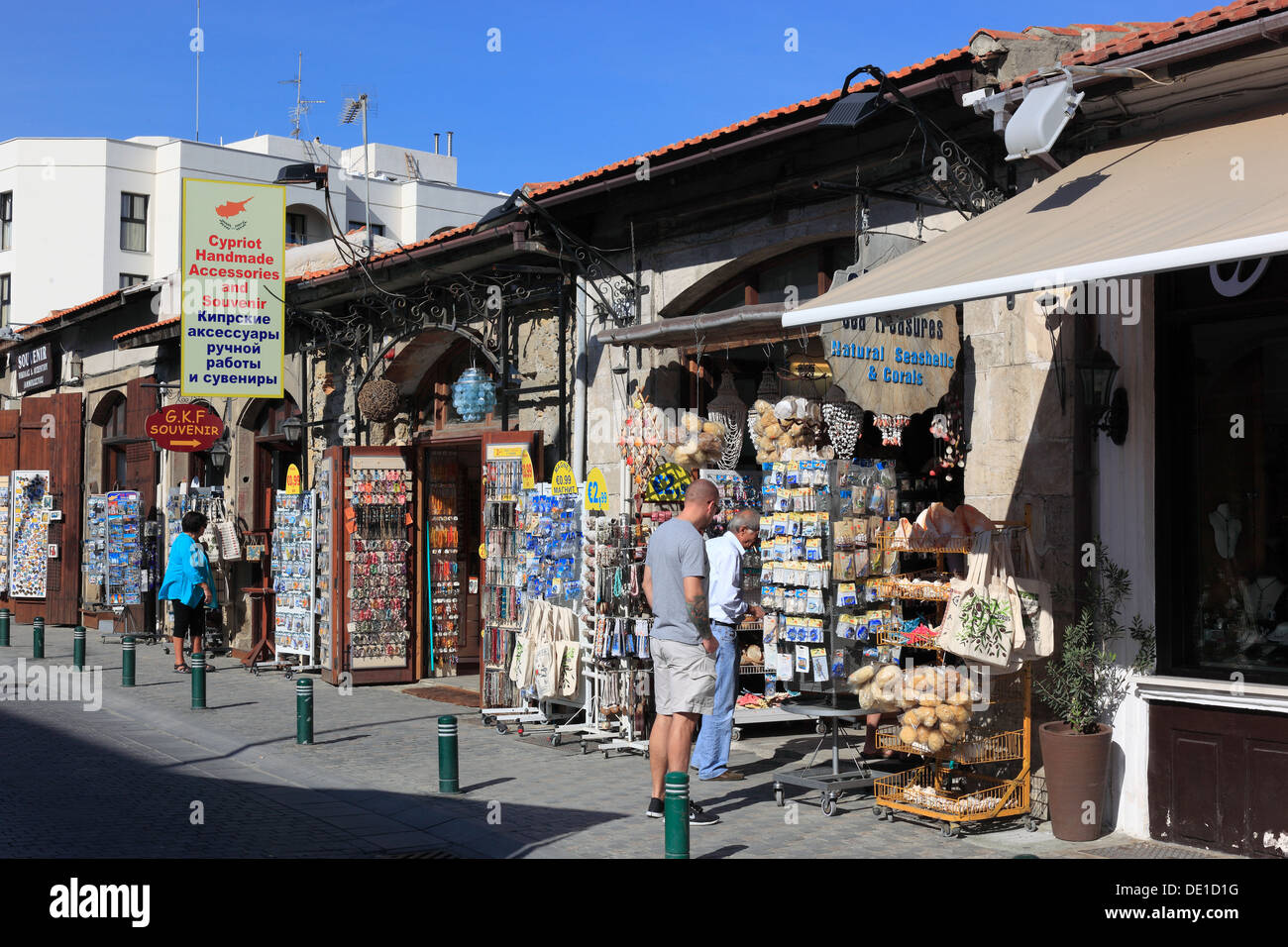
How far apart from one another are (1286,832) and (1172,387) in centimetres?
248

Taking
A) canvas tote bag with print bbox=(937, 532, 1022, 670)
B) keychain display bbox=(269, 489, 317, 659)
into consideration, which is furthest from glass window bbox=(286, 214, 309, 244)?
canvas tote bag with print bbox=(937, 532, 1022, 670)

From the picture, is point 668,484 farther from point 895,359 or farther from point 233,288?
point 233,288

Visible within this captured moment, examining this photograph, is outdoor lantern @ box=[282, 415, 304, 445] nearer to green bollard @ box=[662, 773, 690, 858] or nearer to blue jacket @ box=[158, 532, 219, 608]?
blue jacket @ box=[158, 532, 219, 608]

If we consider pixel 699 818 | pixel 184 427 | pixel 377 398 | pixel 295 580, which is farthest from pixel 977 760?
pixel 184 427

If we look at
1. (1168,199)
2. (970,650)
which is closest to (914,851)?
(970,650)

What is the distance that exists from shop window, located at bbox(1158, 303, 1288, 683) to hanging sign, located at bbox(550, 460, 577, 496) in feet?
17.3

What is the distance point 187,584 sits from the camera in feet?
48.7

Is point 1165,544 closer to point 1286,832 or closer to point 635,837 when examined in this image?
point 1286,832

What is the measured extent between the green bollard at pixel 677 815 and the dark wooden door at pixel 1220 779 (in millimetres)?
2890

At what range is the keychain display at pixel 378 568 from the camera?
46.0ft

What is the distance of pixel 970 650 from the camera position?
7156mm

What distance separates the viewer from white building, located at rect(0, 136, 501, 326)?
1575 inches

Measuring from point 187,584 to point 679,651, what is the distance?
9198 millimetres

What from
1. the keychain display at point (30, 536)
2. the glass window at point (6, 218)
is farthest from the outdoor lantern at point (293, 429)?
the glass window at point (6, 218)
